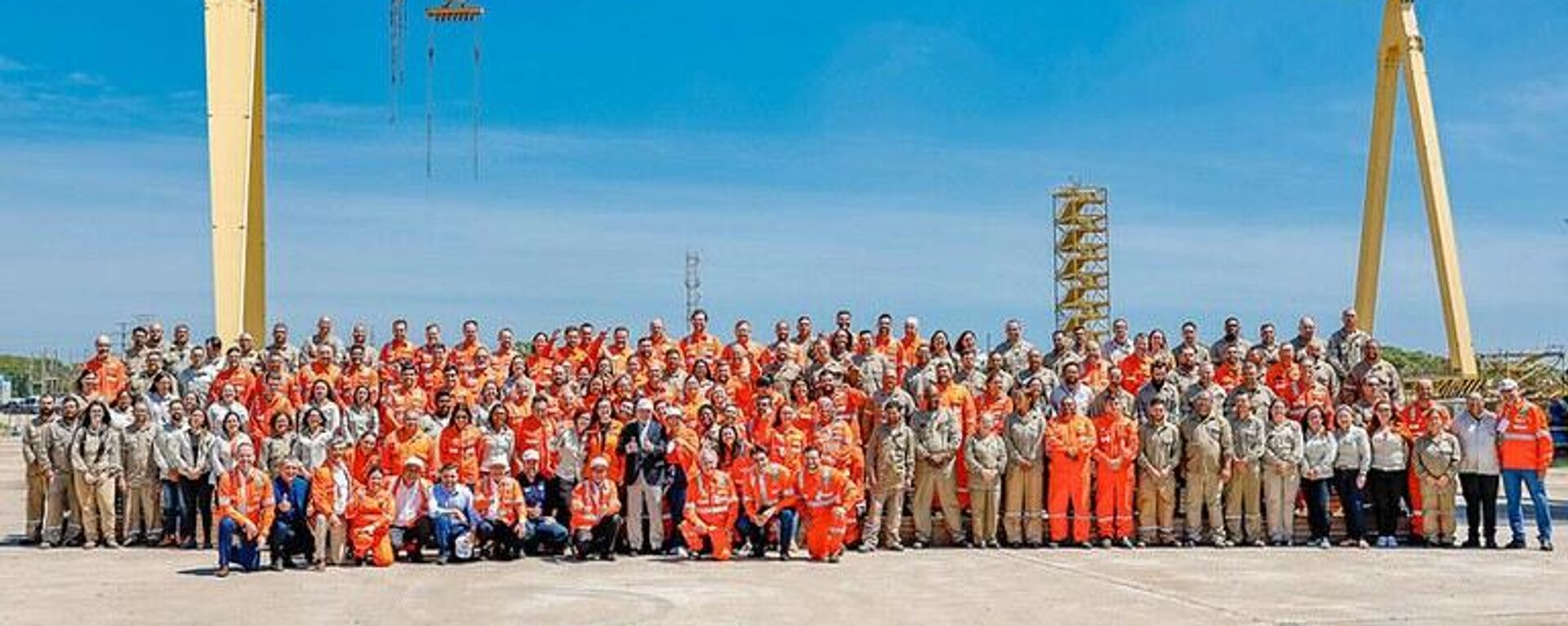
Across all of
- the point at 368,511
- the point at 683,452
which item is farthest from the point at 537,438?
the point at 368,511

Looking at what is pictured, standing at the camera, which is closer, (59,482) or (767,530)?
(767,530)

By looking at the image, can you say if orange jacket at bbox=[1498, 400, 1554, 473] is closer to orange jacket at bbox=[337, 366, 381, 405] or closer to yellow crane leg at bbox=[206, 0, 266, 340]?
orange jacket at bbox=[337, 366, 381, 405]

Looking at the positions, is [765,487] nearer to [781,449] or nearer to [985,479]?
[781,449]

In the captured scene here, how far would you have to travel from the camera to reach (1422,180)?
35.1 meters

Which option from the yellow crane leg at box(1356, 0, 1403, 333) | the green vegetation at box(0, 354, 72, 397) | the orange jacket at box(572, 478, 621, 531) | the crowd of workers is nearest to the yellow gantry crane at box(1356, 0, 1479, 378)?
the yellow crane leg at box(1356, 0, 1403, 333)

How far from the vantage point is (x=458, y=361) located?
16.5 metres

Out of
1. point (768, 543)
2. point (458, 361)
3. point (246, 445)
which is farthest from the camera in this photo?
point (458, 361)

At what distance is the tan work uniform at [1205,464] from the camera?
49.1 ft

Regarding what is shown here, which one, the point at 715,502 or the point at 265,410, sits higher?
the point at 265,410

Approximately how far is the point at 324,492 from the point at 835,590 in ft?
13.9

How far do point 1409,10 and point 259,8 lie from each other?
2462 centimetres

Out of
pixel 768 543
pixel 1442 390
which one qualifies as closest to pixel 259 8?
pixel 768 543

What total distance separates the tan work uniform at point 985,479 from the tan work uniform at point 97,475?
7.66m

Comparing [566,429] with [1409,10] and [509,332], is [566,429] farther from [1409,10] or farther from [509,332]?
[1409,10]
